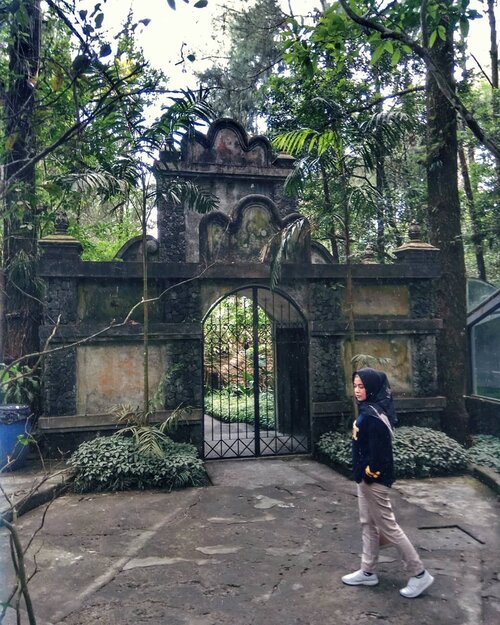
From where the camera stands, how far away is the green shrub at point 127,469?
23.6 ft

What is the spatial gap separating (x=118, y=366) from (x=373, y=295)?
4491 mm

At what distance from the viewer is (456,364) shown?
373 inches

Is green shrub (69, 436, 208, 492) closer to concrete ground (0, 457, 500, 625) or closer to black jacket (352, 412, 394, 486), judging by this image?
concrete ground (0, 457, 500, 625)

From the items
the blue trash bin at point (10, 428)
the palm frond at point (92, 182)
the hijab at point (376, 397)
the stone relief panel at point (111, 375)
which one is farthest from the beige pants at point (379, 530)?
the blue trash bin at point (10, 428)

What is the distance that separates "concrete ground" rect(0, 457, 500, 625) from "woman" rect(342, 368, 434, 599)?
0.15 metres

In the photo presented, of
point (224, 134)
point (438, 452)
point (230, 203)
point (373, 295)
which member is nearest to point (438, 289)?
point (373, 295)

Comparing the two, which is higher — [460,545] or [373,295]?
[373,295]

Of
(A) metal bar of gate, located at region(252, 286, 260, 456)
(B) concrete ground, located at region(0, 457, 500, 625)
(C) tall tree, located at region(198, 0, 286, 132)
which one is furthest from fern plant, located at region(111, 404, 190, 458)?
(C) tall tree, located at region(198, 0, 286, 132)

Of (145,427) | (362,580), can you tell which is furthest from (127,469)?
(362,580)

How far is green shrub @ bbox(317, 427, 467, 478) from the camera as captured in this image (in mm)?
7898

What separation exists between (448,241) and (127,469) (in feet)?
21.8

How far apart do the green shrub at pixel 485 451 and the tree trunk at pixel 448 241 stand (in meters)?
0.33

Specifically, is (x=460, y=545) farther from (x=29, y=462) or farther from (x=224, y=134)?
(x=224, y=134)

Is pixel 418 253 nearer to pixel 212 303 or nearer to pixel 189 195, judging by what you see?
pixel 212 303
